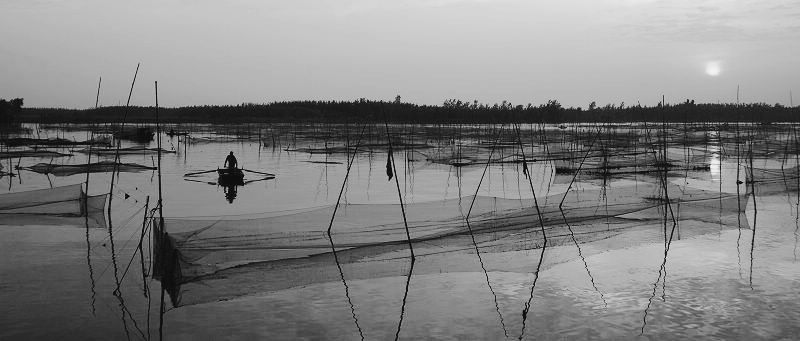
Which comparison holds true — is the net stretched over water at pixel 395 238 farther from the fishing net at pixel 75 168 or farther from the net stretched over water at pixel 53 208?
the fishing net at pixel 75 168

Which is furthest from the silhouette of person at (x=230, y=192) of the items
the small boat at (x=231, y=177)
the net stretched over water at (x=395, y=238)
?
the net stretched over water at (x=395, y=238)

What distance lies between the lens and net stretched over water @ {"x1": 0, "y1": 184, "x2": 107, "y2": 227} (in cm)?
747

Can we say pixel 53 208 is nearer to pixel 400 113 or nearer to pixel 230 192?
pixel 230 192

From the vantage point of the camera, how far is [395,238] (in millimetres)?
6180

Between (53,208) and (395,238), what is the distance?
14.4ft

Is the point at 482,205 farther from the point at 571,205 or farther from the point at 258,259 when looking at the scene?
the point at 258,259

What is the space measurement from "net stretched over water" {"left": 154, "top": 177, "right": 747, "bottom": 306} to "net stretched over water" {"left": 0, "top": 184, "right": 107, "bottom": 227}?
2385mm

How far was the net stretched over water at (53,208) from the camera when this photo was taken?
7469 millimetres

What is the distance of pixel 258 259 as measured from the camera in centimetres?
538

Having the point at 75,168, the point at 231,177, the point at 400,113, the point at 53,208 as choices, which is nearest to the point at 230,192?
the point at 231,177

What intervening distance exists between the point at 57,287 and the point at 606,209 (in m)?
5.87

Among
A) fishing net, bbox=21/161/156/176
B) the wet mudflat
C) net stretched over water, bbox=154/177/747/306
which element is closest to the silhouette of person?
the wet mudflat

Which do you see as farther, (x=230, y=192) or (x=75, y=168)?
(x=75, y=168)

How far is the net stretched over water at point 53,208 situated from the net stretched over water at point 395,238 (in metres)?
2.38
